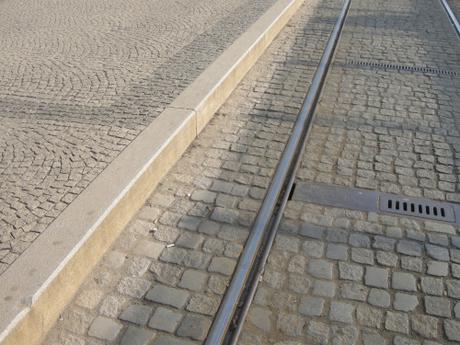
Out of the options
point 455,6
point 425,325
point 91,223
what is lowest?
point 455,6

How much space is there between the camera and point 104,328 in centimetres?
312

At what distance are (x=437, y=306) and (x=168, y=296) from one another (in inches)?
66.2

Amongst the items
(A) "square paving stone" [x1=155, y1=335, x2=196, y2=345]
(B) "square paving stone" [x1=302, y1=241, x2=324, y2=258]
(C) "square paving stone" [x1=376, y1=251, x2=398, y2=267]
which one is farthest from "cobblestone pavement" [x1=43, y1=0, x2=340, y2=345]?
(C) "square paving stone" [x1=376, y1=251, x2=398, y2=267]

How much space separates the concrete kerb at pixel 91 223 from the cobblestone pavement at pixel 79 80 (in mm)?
176

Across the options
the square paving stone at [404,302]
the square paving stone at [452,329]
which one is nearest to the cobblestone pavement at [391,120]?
the square paving stone at [404,302]

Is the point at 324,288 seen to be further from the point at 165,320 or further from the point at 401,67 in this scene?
the point at 401,67

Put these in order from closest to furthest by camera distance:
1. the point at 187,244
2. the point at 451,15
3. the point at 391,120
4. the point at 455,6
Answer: the point at 187,244 → the point at 391,120 → the point at 451,15 → the point at 455,6

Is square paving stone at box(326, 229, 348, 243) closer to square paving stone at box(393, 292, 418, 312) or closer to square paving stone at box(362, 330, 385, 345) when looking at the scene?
square paving stone at box(393, 292, 418, 312)

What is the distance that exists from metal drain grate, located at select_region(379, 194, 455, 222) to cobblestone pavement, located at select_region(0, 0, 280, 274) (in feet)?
7.65

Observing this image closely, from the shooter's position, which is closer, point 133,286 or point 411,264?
point 133,286

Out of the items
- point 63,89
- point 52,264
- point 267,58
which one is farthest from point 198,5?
point 52,264

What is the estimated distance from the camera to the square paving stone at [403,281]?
3428mm

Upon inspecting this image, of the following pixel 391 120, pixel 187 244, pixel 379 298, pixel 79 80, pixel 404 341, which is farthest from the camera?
pixel 79 80

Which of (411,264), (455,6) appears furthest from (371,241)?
(455,6)
